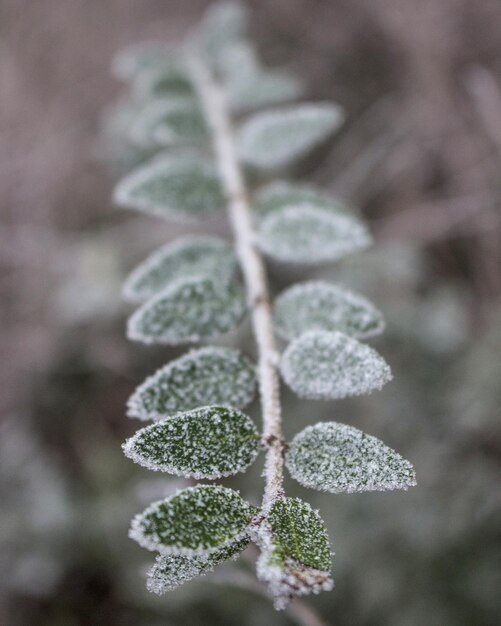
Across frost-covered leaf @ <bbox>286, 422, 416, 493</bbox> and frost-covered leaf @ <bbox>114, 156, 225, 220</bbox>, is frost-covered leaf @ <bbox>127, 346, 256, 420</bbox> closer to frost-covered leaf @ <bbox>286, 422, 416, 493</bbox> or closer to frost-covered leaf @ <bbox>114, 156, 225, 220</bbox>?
frost-covered leaf @ <bbox>286, 422, 416, 493</bbox>

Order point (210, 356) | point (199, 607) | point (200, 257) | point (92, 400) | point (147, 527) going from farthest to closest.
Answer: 1. point (92, 400)
2. point (199, 607)
3. point (200, 257)
4. point (210, 356)
5. point (147, 527)

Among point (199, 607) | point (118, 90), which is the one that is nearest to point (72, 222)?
point (118, 90)

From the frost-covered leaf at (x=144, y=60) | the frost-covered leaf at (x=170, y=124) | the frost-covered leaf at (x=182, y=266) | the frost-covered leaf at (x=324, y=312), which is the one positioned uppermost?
the frost-covered leaf at (x=144, y=60)

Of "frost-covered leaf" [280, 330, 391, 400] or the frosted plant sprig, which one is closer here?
the frosted plant sprig

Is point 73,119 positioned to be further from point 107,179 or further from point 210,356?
point 210,356

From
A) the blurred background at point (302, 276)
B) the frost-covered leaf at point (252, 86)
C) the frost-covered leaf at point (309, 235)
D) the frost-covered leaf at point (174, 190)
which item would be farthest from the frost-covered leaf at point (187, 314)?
the frost-covered leaf at point (252, 86)

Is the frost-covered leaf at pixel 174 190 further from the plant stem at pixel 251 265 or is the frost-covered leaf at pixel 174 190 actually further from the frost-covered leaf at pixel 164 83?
the frost-covered leaf at pixel 164 83

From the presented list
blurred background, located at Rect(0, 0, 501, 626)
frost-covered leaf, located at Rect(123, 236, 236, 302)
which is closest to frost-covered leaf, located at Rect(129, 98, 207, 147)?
frost-covered leaf, located at Rect(123, 236, 236, 302)
